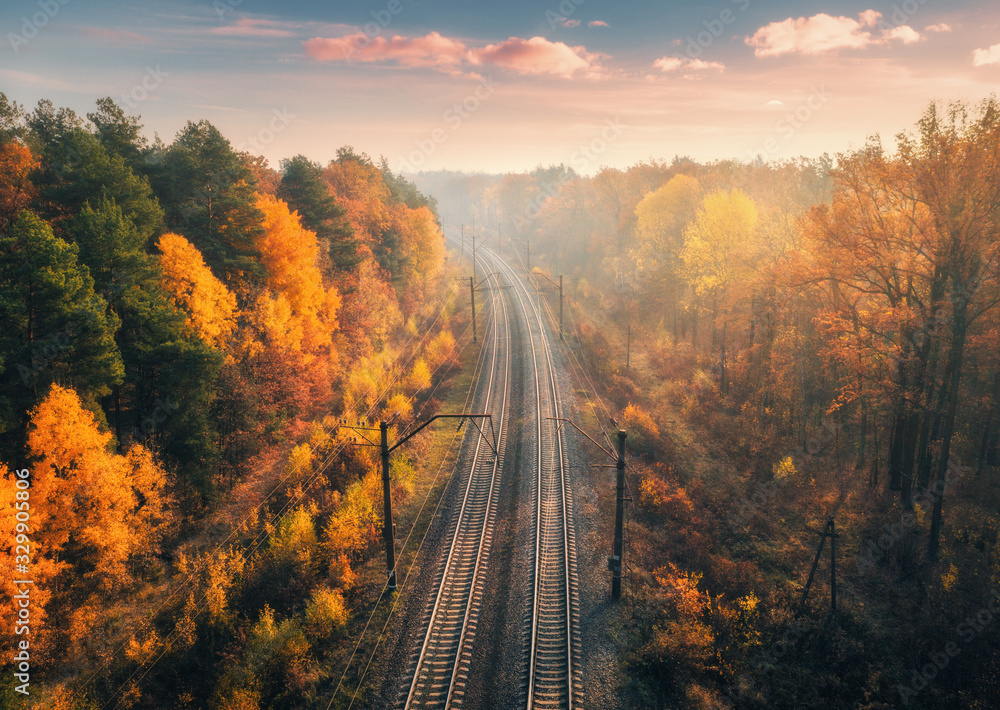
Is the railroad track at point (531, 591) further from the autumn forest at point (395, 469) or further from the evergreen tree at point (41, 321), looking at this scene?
the evergreen tree at point (41, 321)

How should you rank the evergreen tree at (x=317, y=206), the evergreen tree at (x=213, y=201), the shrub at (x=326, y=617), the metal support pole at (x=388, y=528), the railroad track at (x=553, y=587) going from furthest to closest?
the evergreen tree at (x=317, y=206), the evergreen tree at (x=213, y=201), the metal support pole at (x=388, y=528), the shrub at (x=326, y=617), the railroad track at (x=553, y=587)

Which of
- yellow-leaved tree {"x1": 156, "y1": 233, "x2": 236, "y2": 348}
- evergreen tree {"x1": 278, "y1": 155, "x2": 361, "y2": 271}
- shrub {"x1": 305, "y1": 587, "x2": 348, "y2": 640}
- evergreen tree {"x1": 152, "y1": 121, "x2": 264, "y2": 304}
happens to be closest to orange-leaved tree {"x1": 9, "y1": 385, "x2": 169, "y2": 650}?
yellow-leaved tree {"x1": 156, "y1": 233, "x2": 236, "y2": 348}

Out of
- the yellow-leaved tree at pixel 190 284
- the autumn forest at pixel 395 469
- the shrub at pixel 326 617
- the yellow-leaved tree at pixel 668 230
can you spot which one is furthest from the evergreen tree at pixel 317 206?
the yellow-leaved tree at pixel 668 230

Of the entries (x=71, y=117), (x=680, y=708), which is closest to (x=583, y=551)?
(x=680, y=708)

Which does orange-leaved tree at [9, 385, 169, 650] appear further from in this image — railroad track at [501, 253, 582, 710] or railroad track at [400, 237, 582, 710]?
railroad track at [501, 253, 582, 710]

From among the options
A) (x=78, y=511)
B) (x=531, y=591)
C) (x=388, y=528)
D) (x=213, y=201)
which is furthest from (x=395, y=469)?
(x=213, y=201)

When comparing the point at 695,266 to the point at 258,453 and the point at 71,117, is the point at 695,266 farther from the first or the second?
the point at 71,117
